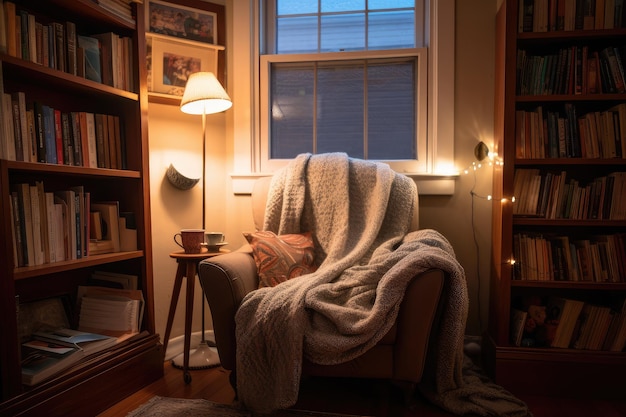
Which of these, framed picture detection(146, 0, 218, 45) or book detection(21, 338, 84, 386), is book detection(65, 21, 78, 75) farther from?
book detection(21, 338, 84, 386)

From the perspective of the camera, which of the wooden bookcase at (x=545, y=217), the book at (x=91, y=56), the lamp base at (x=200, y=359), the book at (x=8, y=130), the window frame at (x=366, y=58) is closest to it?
the book at (x=8, y=130)

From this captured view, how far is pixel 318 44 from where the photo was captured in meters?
2.30

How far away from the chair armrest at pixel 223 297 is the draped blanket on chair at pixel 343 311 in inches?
1.9

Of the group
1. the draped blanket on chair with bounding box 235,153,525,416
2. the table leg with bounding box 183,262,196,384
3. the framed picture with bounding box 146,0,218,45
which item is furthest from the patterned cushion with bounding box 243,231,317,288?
the framed picture with bounding box 146,0,218,45

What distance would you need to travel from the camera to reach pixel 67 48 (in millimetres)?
1497

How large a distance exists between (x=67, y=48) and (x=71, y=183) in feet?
1.78

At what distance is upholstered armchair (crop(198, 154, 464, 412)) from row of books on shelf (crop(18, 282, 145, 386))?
0.49 meters

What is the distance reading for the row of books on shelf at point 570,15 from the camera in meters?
1.67

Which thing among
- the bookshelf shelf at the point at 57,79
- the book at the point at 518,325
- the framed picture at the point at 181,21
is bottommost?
the book at the point at 518,325

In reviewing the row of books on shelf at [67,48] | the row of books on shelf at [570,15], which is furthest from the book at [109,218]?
the row of books on shelf at [570,15]

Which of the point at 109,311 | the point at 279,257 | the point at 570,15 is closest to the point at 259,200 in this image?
the point at 279,257

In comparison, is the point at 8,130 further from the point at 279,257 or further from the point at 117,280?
the point at 279,257

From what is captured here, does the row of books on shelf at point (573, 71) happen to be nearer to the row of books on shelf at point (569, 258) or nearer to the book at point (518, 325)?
the row of books on shelf at point (569, 258)

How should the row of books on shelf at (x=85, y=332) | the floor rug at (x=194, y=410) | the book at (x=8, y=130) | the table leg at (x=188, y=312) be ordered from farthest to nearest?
the table leg at (x=188, y=312) → the floor rug at (x=194, y=410) → the row of books on shelf at (x=85, y=332) → the book at (x=8, y=130)
